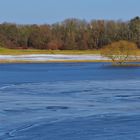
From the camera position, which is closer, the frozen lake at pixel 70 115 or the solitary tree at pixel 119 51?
the frozen lake at pixel 70 115

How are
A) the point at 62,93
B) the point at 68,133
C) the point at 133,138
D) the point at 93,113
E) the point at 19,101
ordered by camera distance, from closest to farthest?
the point at 133,138 < the point at 68,133 < the point at 93,113 < the point at 19,101 < the point at 62,93

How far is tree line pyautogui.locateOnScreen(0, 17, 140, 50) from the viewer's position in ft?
341

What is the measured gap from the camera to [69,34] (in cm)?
10581

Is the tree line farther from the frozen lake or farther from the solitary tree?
the frozen lake

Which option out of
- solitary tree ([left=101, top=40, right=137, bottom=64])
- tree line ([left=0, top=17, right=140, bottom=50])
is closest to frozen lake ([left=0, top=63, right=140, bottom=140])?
solitary tree ([left=101, top=40, right=137, bottom=64])

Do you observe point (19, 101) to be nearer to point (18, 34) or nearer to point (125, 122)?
point (125, 122)

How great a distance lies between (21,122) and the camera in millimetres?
16172

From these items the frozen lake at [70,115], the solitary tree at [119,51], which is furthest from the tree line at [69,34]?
→ the frozen lake at [70,115]

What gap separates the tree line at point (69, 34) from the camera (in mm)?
103938

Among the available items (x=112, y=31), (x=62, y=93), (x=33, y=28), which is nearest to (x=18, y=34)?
(x=33, y=28)

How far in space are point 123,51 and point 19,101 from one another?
141 ft

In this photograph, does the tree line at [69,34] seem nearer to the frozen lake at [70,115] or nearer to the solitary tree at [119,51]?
the solitary tree at [119,51]

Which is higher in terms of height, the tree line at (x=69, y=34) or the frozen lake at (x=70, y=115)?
the tree line at (x=69, y=34)

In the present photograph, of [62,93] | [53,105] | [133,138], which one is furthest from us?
→ [62,93]
